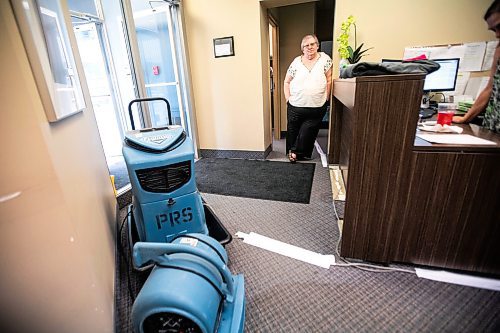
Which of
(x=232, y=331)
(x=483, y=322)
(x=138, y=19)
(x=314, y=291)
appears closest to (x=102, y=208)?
(x=232, y=331)

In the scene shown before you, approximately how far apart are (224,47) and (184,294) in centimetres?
306

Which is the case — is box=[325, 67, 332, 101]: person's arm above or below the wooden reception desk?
above

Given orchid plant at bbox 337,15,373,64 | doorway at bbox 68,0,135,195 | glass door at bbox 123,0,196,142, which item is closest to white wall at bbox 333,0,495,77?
orchid plant at bbox 337,15,373,64

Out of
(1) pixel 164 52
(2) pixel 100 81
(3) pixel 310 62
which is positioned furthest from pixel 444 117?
(2) pixel 100 81

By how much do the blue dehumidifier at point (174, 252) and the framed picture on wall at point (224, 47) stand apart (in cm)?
205

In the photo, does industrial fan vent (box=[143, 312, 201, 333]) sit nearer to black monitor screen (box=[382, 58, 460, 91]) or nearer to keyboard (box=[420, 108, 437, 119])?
keyboard (box=[420, 108, 437, 119])

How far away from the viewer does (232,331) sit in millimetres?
899

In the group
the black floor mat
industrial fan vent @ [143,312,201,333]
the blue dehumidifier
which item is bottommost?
the black floor mat

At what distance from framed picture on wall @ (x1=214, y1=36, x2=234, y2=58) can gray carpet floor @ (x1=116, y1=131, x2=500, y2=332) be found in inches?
98.9

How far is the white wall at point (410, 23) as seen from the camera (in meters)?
2.29

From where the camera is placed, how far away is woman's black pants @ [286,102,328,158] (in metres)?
2.98

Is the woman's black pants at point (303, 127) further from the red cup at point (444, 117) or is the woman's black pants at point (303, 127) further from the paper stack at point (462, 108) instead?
the red cup at point (444, 117)

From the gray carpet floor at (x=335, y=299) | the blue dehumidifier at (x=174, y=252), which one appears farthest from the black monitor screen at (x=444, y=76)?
the blue dehumidifier at (x=174, y=252)

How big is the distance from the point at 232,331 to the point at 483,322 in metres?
1.12
